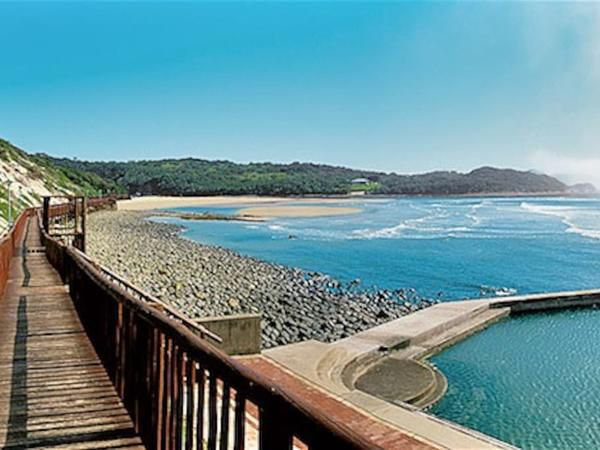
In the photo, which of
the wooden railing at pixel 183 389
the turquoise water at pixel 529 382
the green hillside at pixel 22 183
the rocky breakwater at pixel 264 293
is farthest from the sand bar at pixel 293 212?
the wooden railing at pixel 183 389

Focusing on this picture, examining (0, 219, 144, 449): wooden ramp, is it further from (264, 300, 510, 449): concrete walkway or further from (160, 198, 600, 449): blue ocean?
(160, 198, 600, 449): blue ocean

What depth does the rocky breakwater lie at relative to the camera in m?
16.8

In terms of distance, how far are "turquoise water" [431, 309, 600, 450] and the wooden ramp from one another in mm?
7020

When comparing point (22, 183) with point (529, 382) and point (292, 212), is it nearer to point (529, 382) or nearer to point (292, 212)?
point (292, 212)

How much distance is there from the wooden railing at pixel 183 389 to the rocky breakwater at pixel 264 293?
379 inches

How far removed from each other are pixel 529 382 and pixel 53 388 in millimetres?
11058

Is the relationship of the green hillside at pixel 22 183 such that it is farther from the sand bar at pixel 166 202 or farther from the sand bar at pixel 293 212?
the sand bar at pixel 293 212

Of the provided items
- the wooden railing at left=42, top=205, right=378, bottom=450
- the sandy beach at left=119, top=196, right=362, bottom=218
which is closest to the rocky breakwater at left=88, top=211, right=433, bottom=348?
the wooden railing at left=42, top=205, right=378, bottom=450

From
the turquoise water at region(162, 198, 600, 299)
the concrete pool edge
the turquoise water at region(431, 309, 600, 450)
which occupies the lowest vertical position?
the turquoise water at region(431, 309, 600, 450)

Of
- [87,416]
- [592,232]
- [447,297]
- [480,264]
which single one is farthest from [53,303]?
[592,232]

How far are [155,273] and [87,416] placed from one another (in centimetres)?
1930

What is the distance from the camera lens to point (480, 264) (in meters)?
33.2

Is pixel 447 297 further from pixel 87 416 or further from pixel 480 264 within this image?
pixel 87 416

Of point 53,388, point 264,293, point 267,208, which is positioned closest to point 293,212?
→ point 267,208
